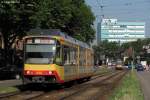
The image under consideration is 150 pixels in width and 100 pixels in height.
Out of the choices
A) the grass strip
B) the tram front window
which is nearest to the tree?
the tram front window

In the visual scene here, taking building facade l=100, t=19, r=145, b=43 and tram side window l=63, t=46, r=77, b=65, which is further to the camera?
building facade l=100, t=19, r=145, b=43

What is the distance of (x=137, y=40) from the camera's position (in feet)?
626

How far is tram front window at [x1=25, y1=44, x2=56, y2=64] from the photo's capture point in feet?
98.8

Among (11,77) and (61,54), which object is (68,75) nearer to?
(61,54)

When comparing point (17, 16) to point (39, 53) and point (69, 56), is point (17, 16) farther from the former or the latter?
point (39, 53)

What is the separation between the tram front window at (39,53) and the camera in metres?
30.1

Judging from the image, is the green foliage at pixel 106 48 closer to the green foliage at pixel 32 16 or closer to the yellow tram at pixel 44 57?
the green foliage at pixel 32 16

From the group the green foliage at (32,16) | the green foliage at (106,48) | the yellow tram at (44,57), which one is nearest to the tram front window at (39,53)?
the yellow tram at (44,57)

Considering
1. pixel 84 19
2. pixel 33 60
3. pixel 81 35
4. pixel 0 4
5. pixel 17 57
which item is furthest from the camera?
pixel 84 19

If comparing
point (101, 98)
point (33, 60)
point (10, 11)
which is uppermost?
point (10, 11)

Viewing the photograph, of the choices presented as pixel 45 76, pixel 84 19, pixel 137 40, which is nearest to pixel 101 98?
pixel 45 76

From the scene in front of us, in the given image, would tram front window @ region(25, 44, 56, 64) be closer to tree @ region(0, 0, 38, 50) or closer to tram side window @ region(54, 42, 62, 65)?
tram side window @ region(54, 42, 62, 65)

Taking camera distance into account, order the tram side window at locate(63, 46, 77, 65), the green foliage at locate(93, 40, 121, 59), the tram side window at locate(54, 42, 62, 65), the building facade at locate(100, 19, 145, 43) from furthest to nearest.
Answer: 1. the green foliage at locate(93, 40, 121, 59)
2. the building facade at locate(100, 19, 145, 43)
3. the tram side window at locate(63, 46, 77, 65)
4. the tram side window at locate(54, 42, 62, 65)

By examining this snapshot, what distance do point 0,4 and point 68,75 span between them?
18497 mm
